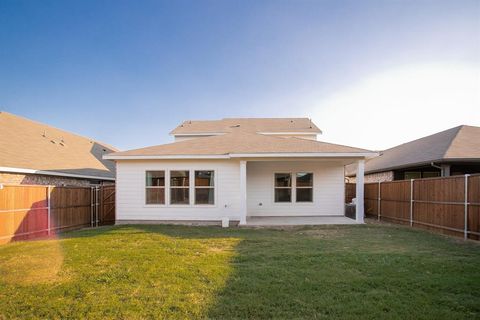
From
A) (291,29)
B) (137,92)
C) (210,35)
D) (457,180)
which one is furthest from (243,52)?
(457,180)

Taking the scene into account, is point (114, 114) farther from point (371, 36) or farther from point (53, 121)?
point (371, 36)

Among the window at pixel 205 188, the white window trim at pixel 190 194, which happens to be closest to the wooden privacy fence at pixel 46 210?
the white window trim at pixel 190 194

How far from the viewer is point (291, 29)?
12.0 meters

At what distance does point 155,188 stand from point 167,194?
579 mm

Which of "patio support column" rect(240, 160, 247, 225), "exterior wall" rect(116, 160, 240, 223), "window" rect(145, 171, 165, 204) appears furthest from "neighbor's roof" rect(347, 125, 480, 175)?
"window" rect(145, 171, 165, 204)

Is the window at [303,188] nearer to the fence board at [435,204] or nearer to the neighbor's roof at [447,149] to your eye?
the fence board at [435,204]

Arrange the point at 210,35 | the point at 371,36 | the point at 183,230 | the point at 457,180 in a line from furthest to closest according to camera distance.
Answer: the point at 210,35 → the point at 371,36 → the point at 183,230 → the point at 457,180

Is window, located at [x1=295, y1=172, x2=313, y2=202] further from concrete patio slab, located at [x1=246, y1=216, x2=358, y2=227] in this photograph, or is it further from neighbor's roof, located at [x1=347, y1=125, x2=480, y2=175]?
neighbor's roof, located at [x1=347, y1=125, x2=480, y2=175]

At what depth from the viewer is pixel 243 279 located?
5.02 metres

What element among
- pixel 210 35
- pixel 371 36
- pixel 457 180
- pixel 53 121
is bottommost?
pixel 457 180

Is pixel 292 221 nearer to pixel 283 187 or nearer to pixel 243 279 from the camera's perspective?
pixel 283 187

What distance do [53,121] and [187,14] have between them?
50.4 ft

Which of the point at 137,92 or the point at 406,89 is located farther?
the point at 137,92

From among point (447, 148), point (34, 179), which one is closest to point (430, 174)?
point (447, 148)
